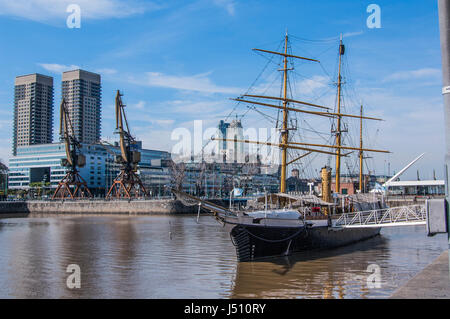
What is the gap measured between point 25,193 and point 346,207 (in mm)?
170145

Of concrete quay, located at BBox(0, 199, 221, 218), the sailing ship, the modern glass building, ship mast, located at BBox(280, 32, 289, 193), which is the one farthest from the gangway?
the modern glass building

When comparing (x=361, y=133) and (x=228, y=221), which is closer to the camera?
(x=228, y=221)

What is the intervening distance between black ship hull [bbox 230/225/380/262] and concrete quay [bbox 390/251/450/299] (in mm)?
11637

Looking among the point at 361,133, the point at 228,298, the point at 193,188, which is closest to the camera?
the point at 228,298

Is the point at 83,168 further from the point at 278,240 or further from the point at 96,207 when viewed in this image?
the point at 278,240

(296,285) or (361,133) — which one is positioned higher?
(361,133)

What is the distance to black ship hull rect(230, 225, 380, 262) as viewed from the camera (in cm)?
2794

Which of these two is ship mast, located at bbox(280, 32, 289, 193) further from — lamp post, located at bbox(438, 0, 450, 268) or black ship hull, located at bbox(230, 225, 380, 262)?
lamp post, located at bbox(438, 0, 450, 268)

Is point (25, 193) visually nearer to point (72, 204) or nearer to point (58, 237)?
point (72, 204)

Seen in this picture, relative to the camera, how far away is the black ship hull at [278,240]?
27.9 meters

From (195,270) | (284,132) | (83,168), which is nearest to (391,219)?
(195,270)

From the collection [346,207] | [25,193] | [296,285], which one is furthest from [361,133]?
[25,193]

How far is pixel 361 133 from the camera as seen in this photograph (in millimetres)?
88500

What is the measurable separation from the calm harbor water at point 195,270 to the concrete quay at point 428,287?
2293mm
